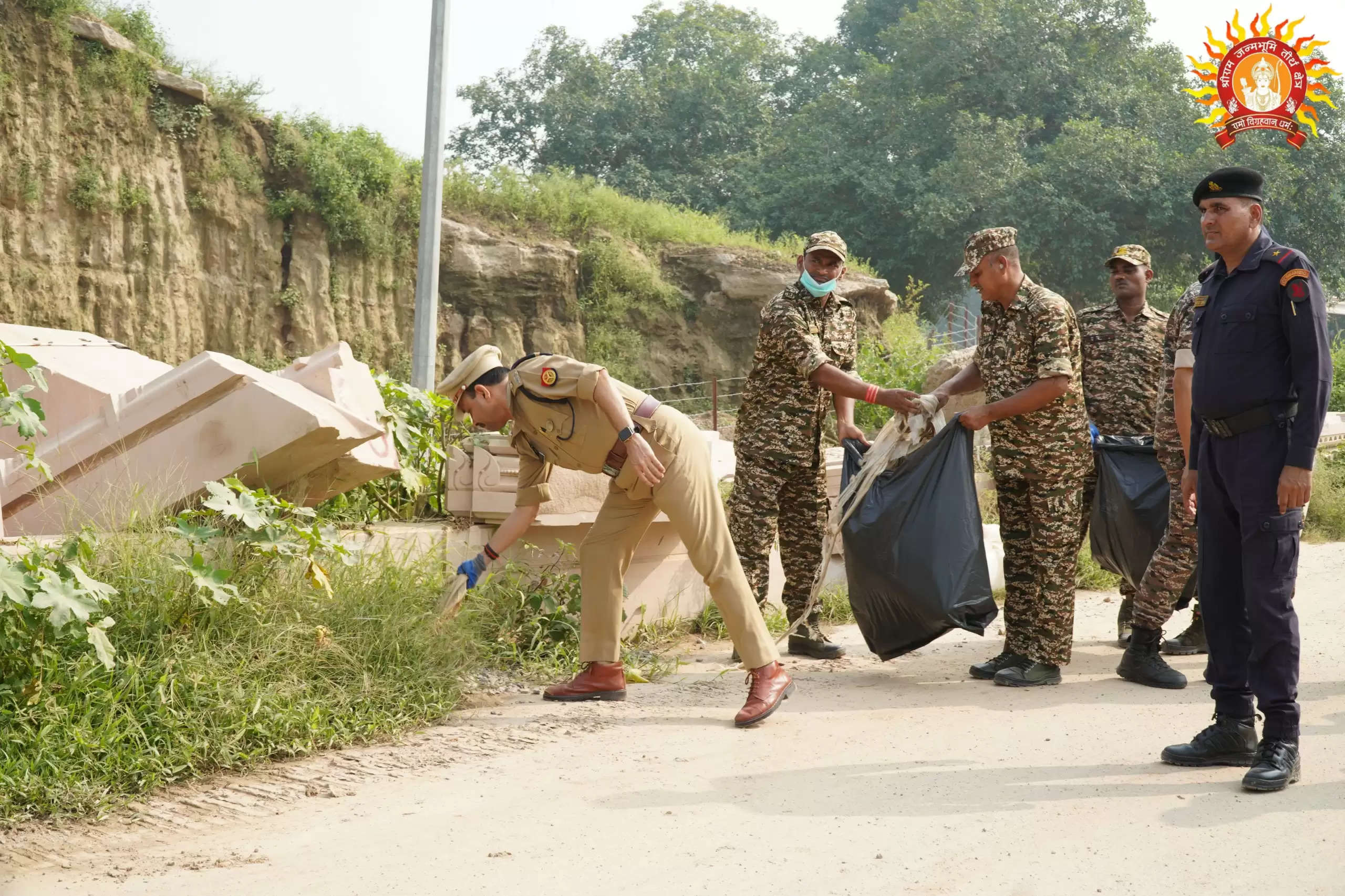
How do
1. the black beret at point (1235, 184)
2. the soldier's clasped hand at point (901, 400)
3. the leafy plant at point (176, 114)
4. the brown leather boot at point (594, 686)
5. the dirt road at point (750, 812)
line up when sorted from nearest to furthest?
the dirt road at point (750, 812), the black beret at point (1235, 184), the brown leather boot at point (594, 686), the soldier's clasped hand at point (901, 400), the leafy plant at point (176, 114)

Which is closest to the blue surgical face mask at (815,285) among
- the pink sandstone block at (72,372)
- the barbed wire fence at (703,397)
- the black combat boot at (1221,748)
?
the black combat boot at (1221,748)

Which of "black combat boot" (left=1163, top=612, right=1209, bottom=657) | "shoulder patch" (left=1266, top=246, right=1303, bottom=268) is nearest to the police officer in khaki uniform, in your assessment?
"shoulder patch" (left=1266, top=246, right=1303, bottom=268)

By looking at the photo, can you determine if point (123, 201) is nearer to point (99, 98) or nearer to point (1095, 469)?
point (99, 98)

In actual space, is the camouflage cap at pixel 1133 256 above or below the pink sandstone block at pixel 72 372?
above

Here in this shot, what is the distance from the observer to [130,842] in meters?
3.05

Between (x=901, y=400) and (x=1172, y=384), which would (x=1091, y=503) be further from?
(x=901, y=400)

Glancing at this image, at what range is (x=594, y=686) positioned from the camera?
14.9 ft

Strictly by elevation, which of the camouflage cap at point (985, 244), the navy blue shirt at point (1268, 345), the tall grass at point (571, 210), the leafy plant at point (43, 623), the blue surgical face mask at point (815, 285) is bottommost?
the leafy plant at point (43, 623)

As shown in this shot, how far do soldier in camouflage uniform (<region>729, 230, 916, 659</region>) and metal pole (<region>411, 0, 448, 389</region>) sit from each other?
3.87 metres

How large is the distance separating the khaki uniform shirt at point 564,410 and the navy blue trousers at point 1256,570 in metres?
1.90

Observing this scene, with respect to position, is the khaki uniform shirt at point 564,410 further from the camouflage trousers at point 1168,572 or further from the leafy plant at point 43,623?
the camouflage trousers at point 1168,572

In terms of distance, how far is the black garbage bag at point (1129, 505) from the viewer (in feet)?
17.2

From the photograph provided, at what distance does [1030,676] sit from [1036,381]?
118 cm

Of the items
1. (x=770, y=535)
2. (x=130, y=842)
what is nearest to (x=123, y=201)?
(x=770, y=535)
